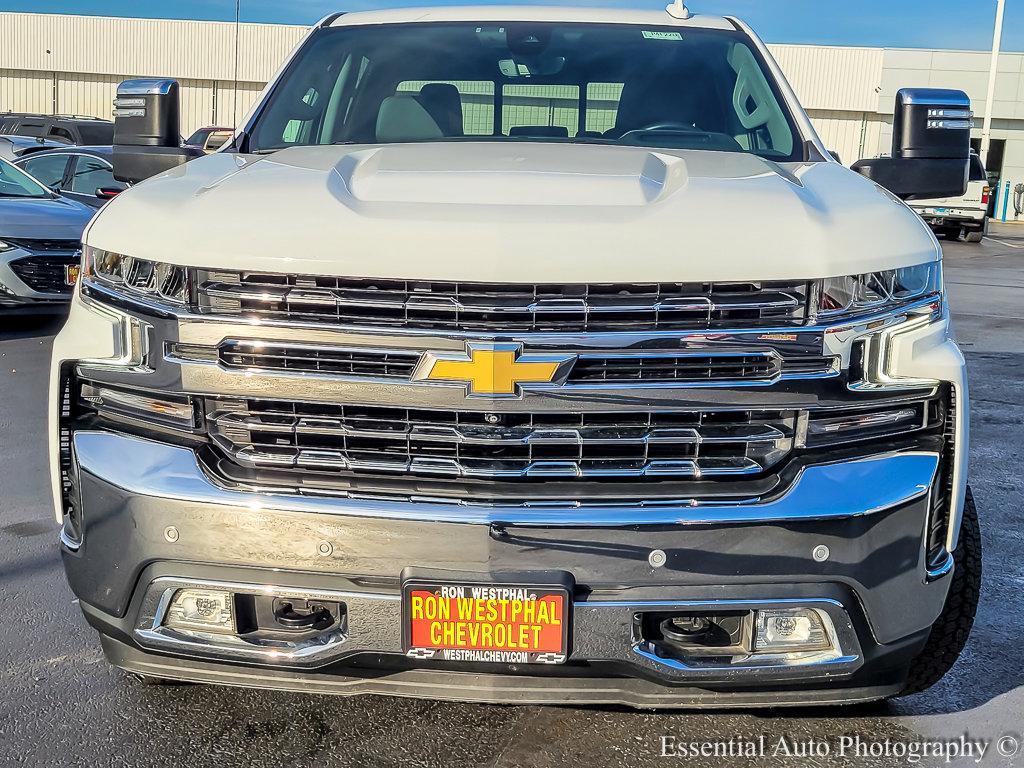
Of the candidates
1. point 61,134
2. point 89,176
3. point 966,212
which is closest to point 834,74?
point 966,212

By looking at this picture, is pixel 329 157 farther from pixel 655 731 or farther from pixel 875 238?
pixel 655 731

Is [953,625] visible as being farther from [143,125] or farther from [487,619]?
[143,125]

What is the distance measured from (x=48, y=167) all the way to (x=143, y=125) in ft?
31.6

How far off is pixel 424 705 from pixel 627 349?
1.25m

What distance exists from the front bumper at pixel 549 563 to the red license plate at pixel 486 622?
0.04m

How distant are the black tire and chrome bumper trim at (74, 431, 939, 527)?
22.5 inches

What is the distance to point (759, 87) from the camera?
12.8ft

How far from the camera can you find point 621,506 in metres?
2.33

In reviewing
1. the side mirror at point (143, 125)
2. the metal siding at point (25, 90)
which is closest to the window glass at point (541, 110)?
the side mirror at point (143, 125)

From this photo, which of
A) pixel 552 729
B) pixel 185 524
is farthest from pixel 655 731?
pixel 185 524

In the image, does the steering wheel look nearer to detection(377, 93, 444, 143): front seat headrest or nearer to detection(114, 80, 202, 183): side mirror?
detection(377, 93, 444, 143): front seat headrest

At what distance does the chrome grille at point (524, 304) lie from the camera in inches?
91.4

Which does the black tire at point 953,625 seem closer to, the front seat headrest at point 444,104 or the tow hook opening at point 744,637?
the tow hook opening at point 744,637

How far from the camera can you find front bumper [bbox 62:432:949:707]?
90.7 inches
